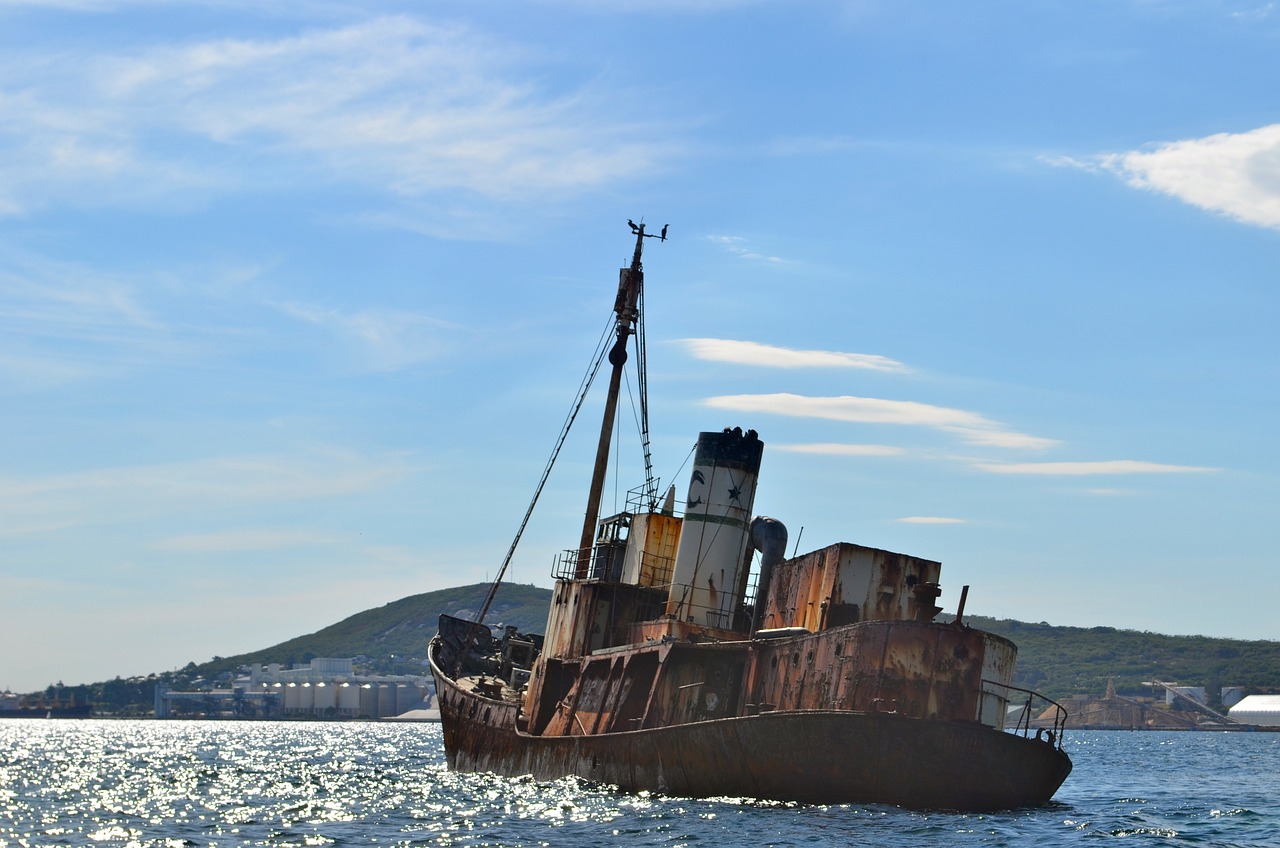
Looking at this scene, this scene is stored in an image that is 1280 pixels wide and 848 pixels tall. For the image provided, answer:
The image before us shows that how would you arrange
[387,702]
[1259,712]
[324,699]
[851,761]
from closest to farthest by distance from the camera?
[851,761]
[1259,712]
[387,702]
[324,699]

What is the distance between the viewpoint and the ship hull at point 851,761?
2555 centimetres

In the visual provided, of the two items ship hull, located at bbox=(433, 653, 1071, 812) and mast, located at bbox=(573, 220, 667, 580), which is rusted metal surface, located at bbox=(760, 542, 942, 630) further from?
mast, located at bbox=(573, 220, 667, 580)

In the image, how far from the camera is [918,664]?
2600 cm

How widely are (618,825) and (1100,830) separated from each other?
27.1ft

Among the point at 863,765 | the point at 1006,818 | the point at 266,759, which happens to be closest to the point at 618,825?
the point at 863,765

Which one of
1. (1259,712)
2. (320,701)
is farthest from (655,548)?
(320,701)

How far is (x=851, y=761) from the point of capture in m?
25.8

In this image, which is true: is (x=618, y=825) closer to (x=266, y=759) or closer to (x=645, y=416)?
(x=645, y=416)

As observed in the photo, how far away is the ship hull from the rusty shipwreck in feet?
0.10

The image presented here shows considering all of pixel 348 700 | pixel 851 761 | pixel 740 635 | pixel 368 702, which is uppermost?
pixel 740 635

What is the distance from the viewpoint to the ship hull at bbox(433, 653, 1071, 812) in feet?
83.8

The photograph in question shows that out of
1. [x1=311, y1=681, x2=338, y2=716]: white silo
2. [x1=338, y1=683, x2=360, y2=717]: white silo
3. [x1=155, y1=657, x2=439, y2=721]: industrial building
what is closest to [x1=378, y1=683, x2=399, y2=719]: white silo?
[x1=155, y1=657, x2=439, y2=721]: industrial building

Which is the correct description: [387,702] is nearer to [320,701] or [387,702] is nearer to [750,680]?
[320,701]

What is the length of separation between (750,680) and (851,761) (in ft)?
14.1
